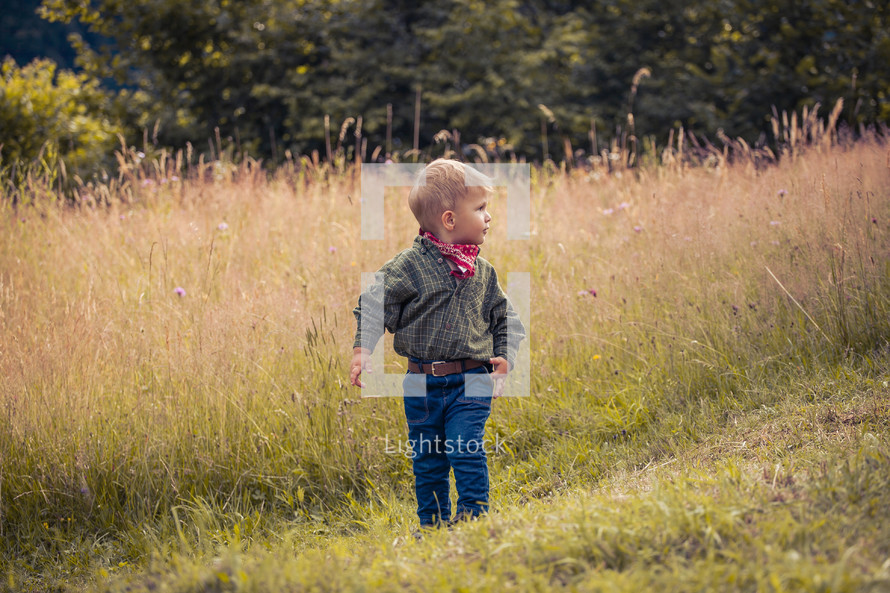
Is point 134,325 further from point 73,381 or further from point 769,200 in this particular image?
point 769,200

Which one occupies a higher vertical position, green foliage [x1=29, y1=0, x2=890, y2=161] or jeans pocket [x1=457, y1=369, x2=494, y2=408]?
green foliage [x1=29, y1=0, x2=890, y2=161]

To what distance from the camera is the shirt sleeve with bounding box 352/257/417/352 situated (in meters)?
2.59

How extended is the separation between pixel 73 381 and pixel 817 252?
14.2 ft

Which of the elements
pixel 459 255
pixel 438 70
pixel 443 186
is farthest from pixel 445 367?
pixel 438 70

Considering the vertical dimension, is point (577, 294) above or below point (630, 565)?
above

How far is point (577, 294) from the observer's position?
14.6 ft

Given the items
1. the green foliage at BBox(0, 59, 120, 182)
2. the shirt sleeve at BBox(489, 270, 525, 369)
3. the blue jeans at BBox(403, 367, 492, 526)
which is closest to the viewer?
the blue jeans at BBox(403, 367, 492, 526)

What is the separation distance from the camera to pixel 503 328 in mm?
2732

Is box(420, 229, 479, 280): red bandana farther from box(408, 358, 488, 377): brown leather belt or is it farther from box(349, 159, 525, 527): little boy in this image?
box(408, 358, 488, 377): brown leather belt

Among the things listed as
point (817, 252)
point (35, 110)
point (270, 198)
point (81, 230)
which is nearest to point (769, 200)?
point (817, 252)

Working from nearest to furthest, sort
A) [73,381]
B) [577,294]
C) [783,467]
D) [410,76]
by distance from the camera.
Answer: [783,467], [73,381], [577,294], [410,76]

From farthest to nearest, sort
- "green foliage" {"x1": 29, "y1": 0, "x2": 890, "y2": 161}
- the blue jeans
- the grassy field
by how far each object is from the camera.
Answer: "green foliage" {"x1": 29, "y1": 0, "x2": 890, "y2": 161} → the blue jeans → the grassy field

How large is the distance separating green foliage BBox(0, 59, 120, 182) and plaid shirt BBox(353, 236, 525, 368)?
6177 millimetres

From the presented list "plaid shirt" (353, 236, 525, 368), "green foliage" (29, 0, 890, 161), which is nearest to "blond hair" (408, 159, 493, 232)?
"plaid shirt" (353, 236, 525, 368)
